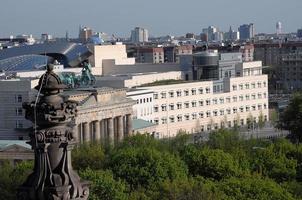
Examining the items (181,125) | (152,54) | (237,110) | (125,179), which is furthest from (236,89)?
(152,54)

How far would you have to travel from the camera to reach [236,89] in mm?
110938

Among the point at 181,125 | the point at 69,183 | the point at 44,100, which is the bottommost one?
the point at 181,125

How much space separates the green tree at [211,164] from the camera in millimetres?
45969

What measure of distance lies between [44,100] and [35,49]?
400 feet

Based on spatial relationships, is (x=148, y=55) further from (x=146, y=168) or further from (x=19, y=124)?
(x=146, y=168)

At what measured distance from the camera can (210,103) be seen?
10675 centimetres

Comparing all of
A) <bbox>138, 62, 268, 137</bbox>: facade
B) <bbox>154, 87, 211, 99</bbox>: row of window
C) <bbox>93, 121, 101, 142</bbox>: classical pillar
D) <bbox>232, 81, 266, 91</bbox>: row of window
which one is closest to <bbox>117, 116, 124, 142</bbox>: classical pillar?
<bbox>93, 121, 101, 142</bbox>: classical pillar

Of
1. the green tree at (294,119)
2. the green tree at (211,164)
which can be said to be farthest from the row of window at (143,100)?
the green tree at (211,164)

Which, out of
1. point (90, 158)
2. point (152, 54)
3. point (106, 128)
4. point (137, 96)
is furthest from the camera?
point (152, 54)

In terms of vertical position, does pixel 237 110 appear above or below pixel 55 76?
below

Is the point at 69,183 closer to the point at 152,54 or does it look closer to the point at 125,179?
the point at 125,179

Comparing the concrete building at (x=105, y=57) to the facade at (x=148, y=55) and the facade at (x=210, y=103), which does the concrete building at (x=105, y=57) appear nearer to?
the facade at (x=210, y=103)

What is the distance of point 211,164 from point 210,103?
199ft

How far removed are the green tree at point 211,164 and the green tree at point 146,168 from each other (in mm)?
1113
